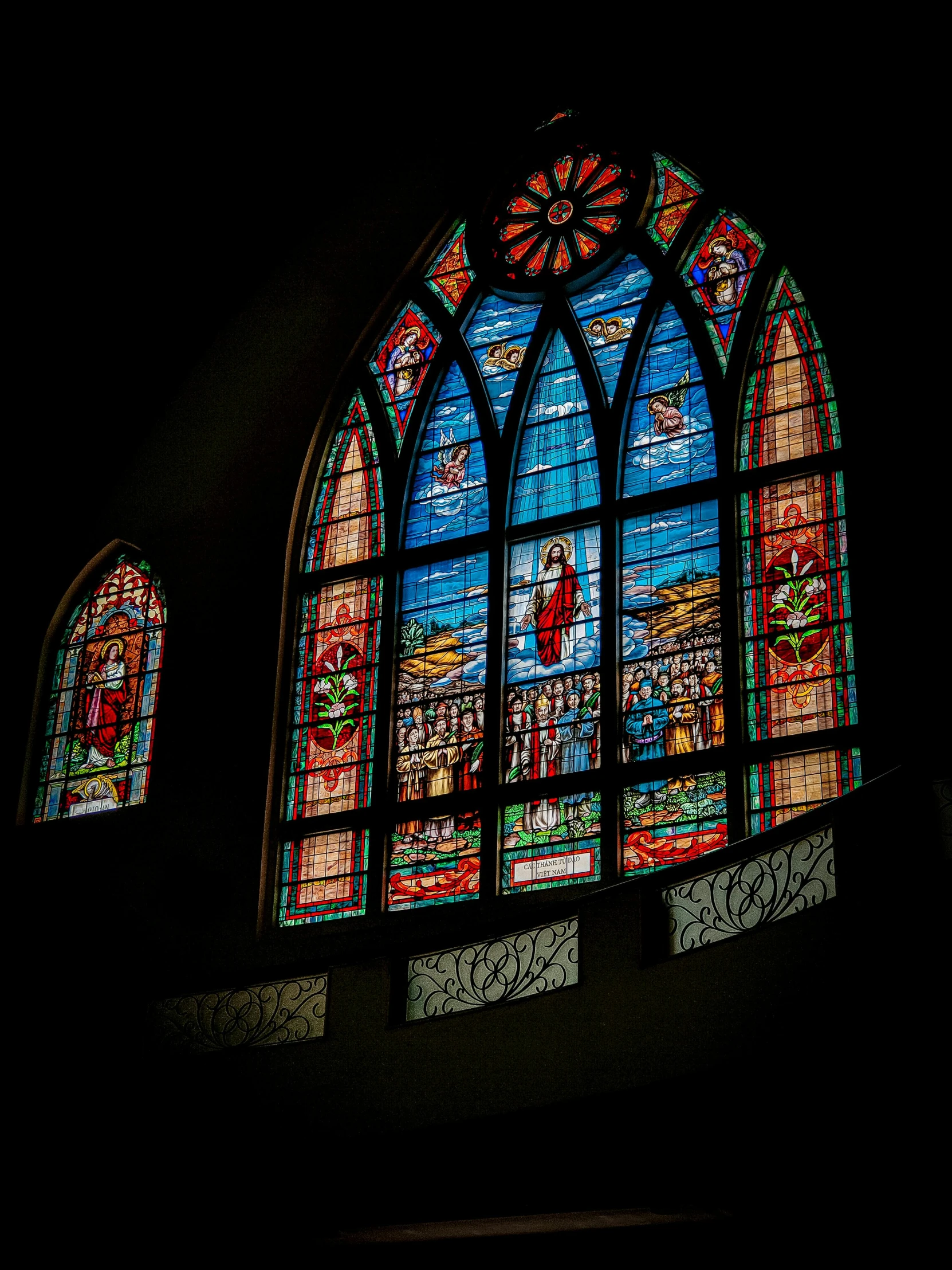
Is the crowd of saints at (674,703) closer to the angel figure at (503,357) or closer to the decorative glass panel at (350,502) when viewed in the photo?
the decorative glass panel at (350,502)

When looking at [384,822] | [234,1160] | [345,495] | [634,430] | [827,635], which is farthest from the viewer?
[345,495]

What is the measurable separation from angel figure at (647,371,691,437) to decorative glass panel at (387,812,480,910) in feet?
9.49

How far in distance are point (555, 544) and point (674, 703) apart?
5.08ft

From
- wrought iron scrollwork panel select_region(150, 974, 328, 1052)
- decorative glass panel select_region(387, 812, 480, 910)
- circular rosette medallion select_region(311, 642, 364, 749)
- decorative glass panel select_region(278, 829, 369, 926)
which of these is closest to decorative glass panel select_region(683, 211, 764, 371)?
circular rosette medallion select_region(311, 642, 364, 749)

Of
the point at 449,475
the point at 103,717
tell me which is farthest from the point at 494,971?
the point at 103,717

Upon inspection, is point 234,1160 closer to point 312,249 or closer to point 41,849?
point 41,849

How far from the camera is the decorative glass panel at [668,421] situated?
10742mm

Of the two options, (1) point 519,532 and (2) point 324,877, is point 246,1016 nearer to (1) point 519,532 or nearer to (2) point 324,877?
(2) point 324,877

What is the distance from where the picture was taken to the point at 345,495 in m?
11.9

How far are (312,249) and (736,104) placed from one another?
3419 millimetres

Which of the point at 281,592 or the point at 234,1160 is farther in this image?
the point at 281,592

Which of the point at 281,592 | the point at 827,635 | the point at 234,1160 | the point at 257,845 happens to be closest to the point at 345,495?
the point at 281,592

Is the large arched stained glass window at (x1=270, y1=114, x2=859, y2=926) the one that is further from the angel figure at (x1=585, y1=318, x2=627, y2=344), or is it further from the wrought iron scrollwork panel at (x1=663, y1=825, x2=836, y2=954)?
the wrought iron scrollwork panel at (x1=663, y1=825, x2=836, y2=954)

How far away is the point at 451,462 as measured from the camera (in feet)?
38.2
